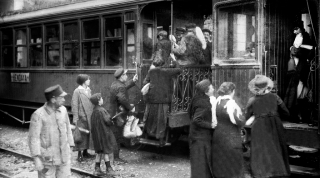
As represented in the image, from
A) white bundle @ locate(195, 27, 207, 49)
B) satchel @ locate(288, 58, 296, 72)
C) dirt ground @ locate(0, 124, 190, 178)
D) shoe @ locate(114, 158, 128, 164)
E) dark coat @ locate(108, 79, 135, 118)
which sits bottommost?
dirt ground @ locate(0, 124, 190, 178)

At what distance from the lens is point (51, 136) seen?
477 centimetres

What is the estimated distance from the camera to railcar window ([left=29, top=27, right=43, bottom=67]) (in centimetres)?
1119

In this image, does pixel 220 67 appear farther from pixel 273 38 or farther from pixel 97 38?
pixel 97 38

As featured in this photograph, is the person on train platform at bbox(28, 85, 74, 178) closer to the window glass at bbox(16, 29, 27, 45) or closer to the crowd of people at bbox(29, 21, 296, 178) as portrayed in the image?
the crowd of people at bbox(29, 21, 296, 178)

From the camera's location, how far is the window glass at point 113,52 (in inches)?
352

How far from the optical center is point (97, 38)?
9383 millimetres

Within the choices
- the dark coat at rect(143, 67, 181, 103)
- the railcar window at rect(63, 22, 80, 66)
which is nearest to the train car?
the railcar window at rect(63, 22, 80, 66)

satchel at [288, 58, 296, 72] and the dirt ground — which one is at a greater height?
satchel at [288, 58, 296, 72]

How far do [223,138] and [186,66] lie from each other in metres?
2.59

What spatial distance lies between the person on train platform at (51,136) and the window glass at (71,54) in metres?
5.25

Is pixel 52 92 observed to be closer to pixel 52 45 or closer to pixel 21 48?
pixel 52 45

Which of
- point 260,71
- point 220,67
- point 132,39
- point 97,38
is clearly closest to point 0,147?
point 97,38

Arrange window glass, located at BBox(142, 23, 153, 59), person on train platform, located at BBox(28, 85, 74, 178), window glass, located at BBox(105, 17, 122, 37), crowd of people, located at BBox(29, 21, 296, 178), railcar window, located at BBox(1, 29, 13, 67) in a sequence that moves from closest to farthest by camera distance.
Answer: person on train platform, located at BBox(28, 85, 74, 178)
crowd of people, located at BBox(29, 21, 296, 178)
window glass, located at BBox(142, 23, 153, 59)
window glass, located at BBox(105, 17, 122, 37)
railcar window, located at BBox(1, 29, 13, 67)

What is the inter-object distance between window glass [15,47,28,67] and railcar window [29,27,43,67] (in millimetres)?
343
